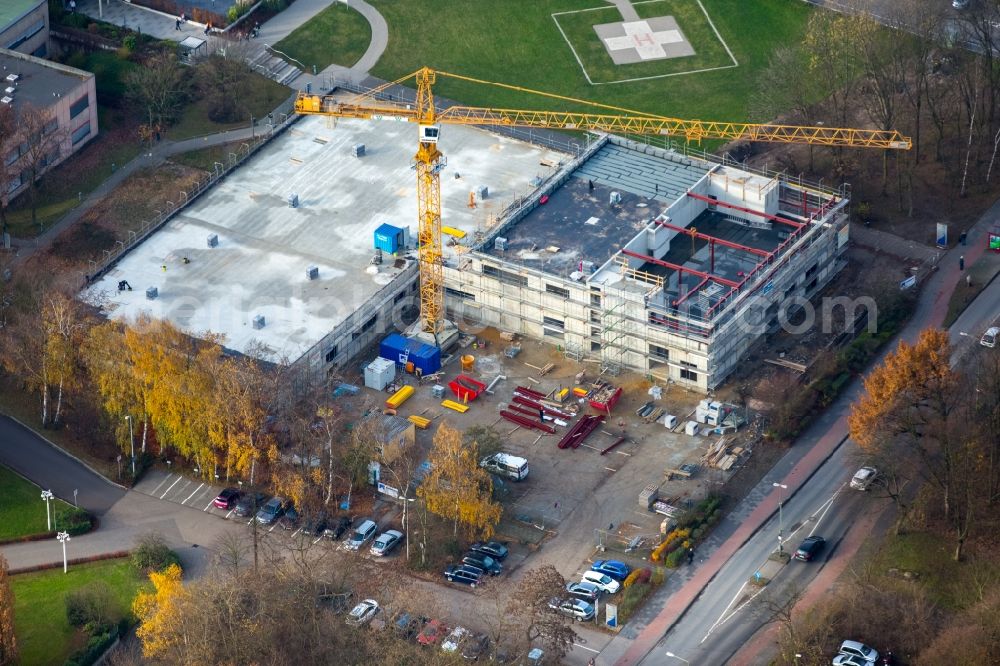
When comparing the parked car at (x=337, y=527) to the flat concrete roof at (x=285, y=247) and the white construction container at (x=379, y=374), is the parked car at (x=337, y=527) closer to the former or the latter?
the white construction container at (x=379, y=374)

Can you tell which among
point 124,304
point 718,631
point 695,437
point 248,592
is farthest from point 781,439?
point 124,304

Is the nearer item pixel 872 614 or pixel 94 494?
pixel 872 614

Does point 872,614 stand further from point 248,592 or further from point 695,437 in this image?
point 248,592

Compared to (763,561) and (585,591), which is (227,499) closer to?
(585,591)

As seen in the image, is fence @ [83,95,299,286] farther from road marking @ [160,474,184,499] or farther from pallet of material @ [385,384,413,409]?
pallet of material @ [385,384,413,409]

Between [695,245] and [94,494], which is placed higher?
[695,245]

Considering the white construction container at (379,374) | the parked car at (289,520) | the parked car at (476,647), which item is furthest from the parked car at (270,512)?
the parked car at (476,647)

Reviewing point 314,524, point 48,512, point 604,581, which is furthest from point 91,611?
point 604,581

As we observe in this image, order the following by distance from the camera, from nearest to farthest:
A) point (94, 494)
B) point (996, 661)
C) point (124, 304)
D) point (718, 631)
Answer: point (996, 661)
point (718, 631)
point (94, 494)
point (124, 304)
